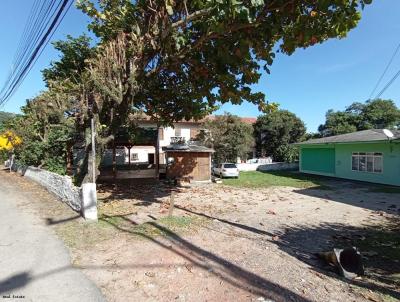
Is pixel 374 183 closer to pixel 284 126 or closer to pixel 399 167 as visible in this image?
pixel 399 167

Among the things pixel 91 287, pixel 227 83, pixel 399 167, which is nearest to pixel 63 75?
pixel 227 83

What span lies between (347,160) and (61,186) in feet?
77.4

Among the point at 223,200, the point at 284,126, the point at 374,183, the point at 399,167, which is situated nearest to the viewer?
the point at 223,200

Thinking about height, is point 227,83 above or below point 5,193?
above

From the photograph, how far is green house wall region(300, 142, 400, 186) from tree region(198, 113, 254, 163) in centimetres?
667

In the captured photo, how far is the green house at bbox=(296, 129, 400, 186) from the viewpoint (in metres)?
22.5

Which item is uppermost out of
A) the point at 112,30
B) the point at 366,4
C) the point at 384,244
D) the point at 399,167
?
the point at 112,30

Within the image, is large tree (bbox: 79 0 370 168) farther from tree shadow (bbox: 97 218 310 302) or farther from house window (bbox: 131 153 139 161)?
house window (bbox: 131 153 139 161)

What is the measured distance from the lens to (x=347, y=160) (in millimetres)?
27375

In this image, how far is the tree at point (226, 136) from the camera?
3509 cm

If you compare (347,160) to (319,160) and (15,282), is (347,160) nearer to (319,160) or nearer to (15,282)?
(319,160)

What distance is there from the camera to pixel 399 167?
22047mm

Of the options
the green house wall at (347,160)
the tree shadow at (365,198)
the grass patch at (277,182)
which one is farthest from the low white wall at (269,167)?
the tree shadow at (365,198)

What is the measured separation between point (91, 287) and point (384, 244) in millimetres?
7783
